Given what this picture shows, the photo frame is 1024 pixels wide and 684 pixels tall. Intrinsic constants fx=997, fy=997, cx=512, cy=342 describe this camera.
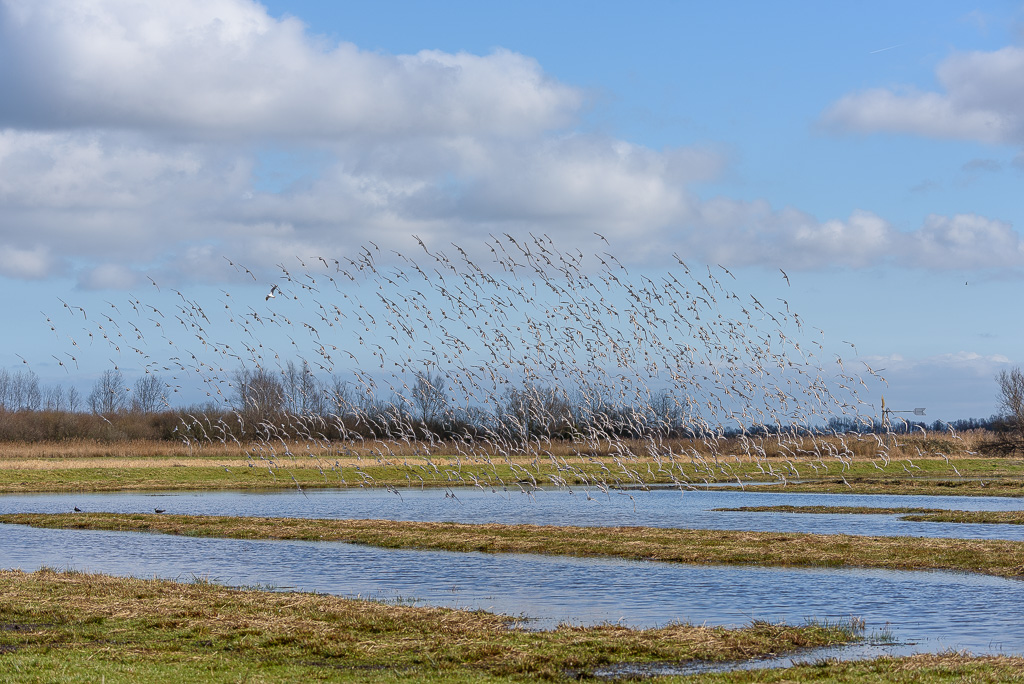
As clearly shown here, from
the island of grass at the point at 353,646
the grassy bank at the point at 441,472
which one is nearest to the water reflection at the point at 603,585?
the island of grass at the point at 353,646

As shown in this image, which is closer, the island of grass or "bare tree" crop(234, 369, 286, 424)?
the island of grass

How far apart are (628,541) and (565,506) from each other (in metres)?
21.8

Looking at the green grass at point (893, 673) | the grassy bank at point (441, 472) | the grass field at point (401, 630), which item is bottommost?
the grassy bank at point (441, 472)

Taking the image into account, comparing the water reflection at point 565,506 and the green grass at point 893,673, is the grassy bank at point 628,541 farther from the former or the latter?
the green grass at point 893,673

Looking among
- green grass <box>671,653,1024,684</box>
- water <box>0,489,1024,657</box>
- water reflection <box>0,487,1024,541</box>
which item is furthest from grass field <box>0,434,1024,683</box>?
water reflection <box>0,487,1024,541</box>

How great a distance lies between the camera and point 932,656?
16.2 m

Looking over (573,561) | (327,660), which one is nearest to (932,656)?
(327,660)

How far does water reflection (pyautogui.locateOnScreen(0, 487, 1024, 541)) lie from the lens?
42688mm

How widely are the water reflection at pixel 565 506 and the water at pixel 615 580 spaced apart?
41cm

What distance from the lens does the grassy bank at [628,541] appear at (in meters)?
30.0

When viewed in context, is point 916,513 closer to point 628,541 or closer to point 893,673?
point 628,541

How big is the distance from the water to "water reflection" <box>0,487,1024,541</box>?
409mm

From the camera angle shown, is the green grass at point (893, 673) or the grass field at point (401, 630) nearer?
the green grass at point (893, 673)

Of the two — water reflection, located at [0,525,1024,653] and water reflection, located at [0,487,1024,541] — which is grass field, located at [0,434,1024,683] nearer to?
water reflection, located at [0,525,1024,653]
